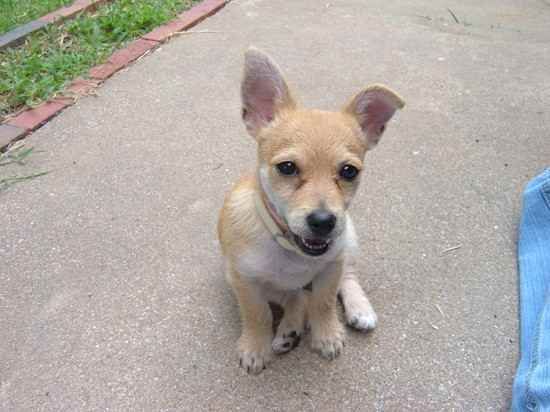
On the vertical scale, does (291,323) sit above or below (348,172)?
below

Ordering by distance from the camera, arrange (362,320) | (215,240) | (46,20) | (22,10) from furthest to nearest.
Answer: (22,10) → (46,20) → (215,240) → (362,320)

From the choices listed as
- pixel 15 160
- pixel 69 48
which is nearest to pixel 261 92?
pixel 15 160

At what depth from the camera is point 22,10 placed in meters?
5.40

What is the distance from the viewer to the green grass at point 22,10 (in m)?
5.09

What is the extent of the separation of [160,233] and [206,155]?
89 centimetres

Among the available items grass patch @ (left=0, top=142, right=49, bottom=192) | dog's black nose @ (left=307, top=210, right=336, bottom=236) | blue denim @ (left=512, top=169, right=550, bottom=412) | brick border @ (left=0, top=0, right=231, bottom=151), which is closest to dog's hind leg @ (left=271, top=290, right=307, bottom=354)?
dog's black nose @ (left=307, top=210, right=336, bottom=236)

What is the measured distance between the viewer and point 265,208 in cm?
229

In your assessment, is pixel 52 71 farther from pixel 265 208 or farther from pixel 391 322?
pixel 391 322

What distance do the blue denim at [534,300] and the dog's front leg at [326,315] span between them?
0.84 m

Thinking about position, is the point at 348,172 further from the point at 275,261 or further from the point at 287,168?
the point at 275,261

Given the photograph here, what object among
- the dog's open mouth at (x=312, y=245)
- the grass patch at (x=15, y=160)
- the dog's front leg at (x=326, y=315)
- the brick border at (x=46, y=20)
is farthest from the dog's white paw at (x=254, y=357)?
the brick border at (x=46, y=20)

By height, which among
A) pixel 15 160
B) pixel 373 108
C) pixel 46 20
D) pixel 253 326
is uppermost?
pixel 373 108

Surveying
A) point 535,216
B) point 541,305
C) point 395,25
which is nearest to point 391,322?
point 541,305

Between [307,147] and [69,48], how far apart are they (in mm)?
3704
